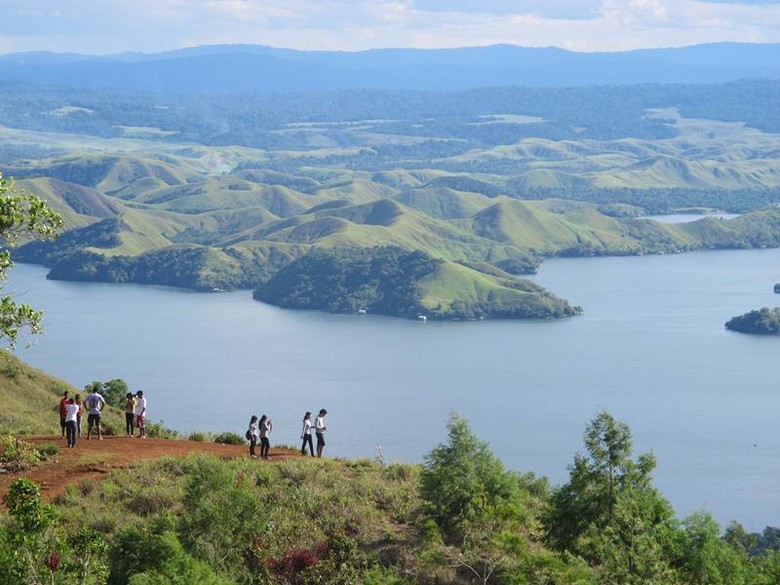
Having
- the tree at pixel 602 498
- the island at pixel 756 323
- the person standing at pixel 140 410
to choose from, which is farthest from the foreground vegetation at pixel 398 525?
the island at pixel 756 323

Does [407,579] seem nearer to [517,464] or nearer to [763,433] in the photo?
[517,464]

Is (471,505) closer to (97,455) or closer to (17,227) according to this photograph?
(97,455)

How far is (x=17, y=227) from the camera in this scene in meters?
19.9

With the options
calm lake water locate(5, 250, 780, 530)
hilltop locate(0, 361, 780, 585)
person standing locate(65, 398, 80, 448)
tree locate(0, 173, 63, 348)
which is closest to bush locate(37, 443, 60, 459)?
hilltop locate(0, 361, 780, 585)

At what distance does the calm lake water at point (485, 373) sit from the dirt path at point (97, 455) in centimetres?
4383

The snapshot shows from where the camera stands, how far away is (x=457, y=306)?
16050cm

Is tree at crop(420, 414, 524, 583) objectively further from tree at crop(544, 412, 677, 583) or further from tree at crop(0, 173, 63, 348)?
tree at crop(0, 173, 63, 348)

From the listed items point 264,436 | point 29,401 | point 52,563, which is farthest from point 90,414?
point 29,401

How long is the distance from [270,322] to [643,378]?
168ft

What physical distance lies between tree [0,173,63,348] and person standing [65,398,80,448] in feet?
19.2

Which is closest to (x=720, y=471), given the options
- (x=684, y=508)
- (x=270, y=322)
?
(x=684, y=508)

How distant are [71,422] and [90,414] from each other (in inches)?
51.8

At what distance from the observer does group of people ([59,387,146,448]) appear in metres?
25.8

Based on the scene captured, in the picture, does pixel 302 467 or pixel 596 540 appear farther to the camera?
pixel 302 467
